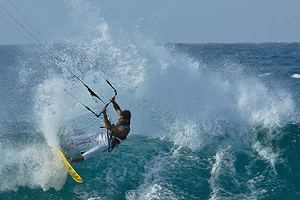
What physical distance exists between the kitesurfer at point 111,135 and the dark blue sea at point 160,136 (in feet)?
3.78

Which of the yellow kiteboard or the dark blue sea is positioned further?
the dark blue sea

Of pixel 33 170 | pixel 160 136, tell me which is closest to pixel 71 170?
pixel 33 170

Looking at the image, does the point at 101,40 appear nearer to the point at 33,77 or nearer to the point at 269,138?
the point at 269,138

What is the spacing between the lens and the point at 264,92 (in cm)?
2144

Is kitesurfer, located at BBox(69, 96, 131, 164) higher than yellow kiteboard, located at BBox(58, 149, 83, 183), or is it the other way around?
kitesurfer, located at BBox(69, 96, 131, 164)

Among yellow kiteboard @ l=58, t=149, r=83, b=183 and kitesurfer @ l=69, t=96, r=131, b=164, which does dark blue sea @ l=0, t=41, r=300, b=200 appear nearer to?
yellow kiteboard @ l=58, t=149, r=83, b=183

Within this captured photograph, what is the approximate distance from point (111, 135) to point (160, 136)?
16.2ft

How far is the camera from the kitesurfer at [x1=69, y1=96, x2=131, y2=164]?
14.0 m

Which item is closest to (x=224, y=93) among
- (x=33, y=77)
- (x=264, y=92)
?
(x=264, y=92)

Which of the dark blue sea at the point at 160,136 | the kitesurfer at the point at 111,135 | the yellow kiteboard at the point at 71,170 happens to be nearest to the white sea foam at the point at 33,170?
the dark blue sea at the point at 160,136

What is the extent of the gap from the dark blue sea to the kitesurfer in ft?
3.78

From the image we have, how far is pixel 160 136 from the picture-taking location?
1895cm

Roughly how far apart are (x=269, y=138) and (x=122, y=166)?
551 centimetres

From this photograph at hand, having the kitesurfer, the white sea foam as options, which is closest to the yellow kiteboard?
the kitesurfer
